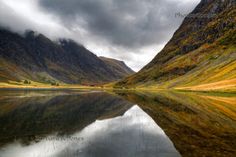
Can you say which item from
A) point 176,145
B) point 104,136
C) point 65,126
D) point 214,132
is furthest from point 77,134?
point 214,132

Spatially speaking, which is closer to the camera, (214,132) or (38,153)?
(38,153)

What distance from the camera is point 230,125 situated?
124ft

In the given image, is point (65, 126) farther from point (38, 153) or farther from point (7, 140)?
point (38, 153)

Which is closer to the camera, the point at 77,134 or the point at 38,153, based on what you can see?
the point at 38,153

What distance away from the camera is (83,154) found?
21.8 m

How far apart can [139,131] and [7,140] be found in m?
17.0

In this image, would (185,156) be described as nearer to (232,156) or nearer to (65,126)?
(232,156)

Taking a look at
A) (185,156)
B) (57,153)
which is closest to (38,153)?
(57,153)

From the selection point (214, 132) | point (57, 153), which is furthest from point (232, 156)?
point (57, 153)

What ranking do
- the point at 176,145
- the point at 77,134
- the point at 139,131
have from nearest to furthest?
the point at 176,145 < the point at 77,134 < the point at 139,131

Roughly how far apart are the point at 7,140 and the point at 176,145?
1753 cm

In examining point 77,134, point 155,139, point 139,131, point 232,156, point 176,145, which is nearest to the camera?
point 232,156

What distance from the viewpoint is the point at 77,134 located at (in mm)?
31516

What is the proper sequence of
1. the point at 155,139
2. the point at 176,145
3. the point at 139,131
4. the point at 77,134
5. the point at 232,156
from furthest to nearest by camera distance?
1. the point at 139,131
2. the point at 77,134
3. the point at 155,139
4. the point at 176,145
5. the point at 232,156
